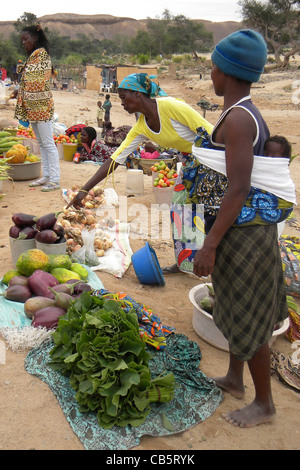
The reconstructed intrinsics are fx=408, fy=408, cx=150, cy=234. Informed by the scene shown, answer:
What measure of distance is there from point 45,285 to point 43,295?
0.25 feet

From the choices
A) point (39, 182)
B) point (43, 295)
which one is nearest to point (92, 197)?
point (39, 182)

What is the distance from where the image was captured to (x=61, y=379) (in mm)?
2363

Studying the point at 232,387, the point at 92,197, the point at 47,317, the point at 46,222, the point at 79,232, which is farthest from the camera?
the point at 92,197

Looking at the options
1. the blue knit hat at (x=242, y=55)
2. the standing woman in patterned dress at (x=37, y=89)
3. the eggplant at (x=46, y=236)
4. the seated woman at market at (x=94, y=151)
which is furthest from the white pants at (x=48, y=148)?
the blue knit hat at (x=242, y=55)

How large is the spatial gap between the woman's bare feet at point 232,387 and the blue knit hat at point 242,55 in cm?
166

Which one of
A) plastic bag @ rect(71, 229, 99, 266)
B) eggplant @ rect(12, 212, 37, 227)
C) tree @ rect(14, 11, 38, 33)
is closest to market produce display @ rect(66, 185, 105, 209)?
plastic bag @ rect(71, 229, 99, 266)

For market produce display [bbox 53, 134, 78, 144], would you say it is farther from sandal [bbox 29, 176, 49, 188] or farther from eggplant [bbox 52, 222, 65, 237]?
eggplant [bbox 52, 222, 65, 237]

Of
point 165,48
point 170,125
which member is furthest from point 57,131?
point 165,48

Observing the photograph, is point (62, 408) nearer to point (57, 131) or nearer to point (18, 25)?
point (57, 131)

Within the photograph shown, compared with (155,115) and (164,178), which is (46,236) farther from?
(164,178)

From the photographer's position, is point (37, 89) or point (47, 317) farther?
point (37, 89)

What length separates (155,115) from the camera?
10.6 feet

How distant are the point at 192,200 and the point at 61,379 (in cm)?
128

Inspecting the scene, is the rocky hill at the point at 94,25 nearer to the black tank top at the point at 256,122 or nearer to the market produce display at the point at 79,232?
the market produce display at the point at 79,232
